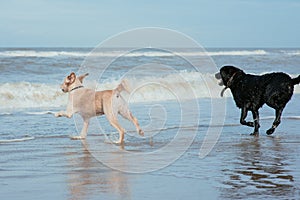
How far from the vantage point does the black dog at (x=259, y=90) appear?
8953 mm

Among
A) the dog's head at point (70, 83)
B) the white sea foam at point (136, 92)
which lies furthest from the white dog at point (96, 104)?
the white sea foam at point (136, 92)

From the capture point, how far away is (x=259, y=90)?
9.26 metres

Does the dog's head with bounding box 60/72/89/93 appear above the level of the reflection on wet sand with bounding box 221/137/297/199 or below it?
above

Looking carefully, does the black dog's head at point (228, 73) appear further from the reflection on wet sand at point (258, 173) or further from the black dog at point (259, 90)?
the reflection on wet sand at point (258, 173)

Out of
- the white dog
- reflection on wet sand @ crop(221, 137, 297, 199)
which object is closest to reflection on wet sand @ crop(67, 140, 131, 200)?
reflection on wet sand @ crop(221, 137, 297, 199)

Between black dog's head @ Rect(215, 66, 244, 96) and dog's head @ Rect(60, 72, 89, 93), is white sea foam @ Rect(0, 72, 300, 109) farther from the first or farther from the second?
black dog's head @ Rect(215, 66, 244, 96)

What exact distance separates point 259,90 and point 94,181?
459 cm

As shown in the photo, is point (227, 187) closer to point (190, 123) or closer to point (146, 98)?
point (190, 123)

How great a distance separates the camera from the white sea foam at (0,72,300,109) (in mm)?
14336

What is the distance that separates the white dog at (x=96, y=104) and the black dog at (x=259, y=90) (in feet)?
6.41

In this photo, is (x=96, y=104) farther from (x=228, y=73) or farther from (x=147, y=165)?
(x=228, y=73)

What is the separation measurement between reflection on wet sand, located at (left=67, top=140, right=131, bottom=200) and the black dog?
11.6 ft

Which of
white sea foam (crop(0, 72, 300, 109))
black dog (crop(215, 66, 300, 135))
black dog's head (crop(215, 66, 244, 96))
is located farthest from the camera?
white sea foam (crop(0, 72, 300, 109))

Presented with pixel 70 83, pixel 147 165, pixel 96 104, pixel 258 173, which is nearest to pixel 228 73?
pixel 96 104
